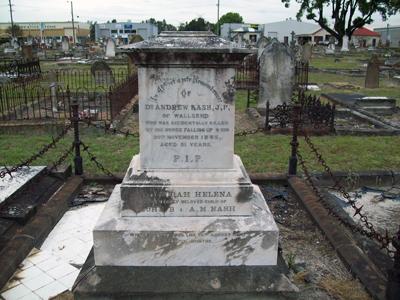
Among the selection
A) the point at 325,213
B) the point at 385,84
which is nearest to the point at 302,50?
the point at 385,84

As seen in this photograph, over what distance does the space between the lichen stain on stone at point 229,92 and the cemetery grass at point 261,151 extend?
3.26m

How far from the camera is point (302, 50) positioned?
26.4 meters

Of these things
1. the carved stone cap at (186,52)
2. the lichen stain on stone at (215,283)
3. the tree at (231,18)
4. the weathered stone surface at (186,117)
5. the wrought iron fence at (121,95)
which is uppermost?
the tree at (231,18)

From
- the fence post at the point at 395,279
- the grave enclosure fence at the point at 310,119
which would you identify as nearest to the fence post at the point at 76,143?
the fence post at the point at 395,279

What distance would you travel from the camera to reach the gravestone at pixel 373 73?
16609mm

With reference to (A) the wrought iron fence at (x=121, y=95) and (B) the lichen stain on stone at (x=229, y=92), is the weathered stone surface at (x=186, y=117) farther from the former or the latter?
(A) the wrought iron fence at (x=121, y=95)

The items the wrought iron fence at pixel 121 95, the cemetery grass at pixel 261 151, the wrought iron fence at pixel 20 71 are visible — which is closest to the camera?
the cemetery grass at pixel 261 151

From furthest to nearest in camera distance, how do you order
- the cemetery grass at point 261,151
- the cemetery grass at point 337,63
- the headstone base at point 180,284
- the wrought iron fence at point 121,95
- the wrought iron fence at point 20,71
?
the cemetery grass at point 337,63
the wrought iron fence at point 20,71
the wrought iron fence at point 121,95
the cemetery grass at point 261,151
the headstone base at point 180,284

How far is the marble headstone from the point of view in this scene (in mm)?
3447

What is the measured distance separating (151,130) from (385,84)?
56.3 feet

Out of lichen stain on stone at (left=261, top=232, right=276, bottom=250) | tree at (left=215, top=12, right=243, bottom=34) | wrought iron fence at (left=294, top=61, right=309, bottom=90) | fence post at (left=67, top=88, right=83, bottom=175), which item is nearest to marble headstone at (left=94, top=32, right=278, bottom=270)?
lichen stain on stone at (left=261, top=232, right=276, bottom=250)

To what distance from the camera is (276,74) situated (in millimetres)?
11641

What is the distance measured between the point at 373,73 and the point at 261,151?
1102cm

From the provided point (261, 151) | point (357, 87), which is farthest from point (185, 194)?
point (357, 87)
